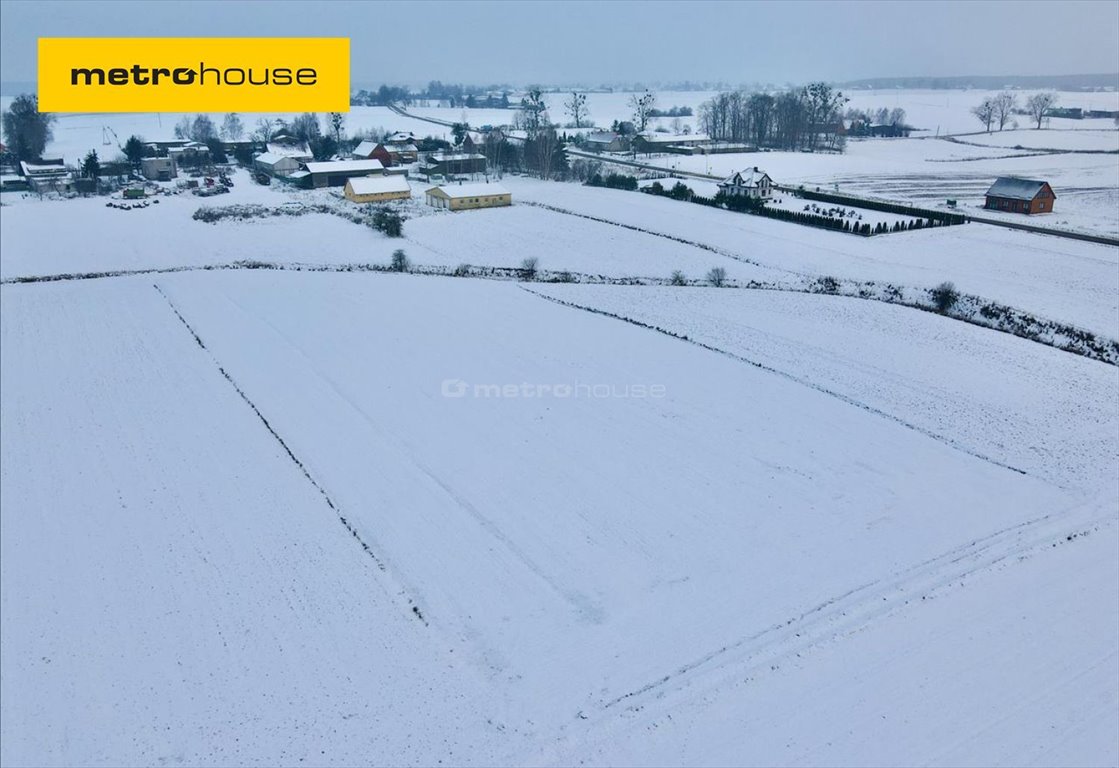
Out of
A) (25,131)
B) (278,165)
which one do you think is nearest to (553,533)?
(278,165)

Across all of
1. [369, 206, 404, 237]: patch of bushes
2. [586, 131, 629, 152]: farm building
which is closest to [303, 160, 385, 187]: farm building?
[369, 206, 404, 237]: patch of bushes

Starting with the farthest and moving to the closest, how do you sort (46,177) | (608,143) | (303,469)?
(608,143), (46,177), (303,469)

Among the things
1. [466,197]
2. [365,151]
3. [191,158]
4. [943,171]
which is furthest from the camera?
[191,158]

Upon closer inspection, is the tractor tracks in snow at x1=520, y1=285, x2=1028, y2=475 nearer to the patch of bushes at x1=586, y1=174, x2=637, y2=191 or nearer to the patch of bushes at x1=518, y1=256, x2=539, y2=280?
the patch of bushes at x1=518, y1=256, x2=539, y2=280

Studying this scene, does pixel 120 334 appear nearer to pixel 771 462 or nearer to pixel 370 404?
pixel 370 404

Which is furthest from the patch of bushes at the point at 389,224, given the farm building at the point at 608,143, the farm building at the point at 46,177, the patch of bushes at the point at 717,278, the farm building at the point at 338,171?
the farm building at the point at 608,143

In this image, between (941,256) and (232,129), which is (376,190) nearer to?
(941,256)
